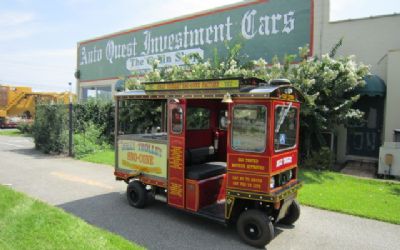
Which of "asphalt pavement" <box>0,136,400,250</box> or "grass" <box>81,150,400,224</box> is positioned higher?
"grass" <box>81,150,400,224</box>

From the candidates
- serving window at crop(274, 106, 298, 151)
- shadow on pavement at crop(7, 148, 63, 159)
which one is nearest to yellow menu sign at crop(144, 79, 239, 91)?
serving window at crop(274, 106, 298, 151)

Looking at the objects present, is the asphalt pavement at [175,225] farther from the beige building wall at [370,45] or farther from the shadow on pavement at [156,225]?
the beige building wall at [370,45]

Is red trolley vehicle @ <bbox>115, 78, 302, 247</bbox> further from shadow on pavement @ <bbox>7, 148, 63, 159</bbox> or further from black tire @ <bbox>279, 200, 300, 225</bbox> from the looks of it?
shadow on pavement @ <bbox>7, 148, 63, 159</bbox>

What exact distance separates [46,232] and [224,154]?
4125 millimetres

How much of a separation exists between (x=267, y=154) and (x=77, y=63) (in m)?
25.6

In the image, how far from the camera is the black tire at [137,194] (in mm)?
7410

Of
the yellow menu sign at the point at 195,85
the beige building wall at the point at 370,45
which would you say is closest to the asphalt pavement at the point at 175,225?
the yellow menu sign at the point at 195,85

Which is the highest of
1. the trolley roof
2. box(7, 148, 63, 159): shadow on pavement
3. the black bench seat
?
the trolley roof

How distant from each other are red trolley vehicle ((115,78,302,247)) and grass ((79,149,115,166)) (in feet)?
16.4

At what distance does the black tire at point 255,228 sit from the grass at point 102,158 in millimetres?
7687

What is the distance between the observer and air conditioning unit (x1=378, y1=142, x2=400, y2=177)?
10.4 meters

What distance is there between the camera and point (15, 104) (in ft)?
101

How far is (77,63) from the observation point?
28000 millimetres

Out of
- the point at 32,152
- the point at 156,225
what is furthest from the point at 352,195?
the point at 32,152
